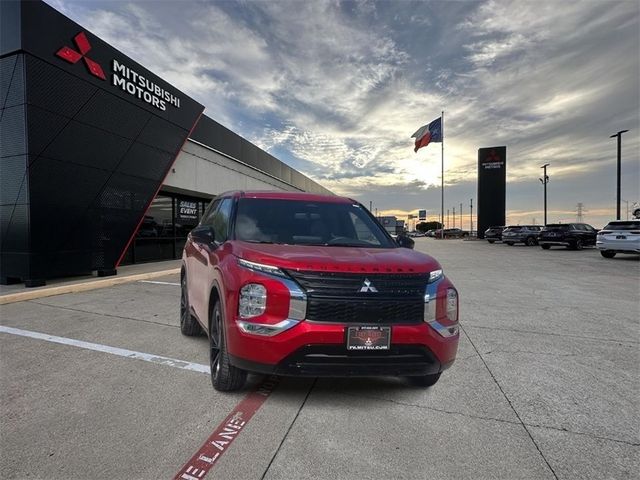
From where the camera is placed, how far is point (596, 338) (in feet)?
17.2

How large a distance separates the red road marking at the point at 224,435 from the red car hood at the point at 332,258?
3.85 feet

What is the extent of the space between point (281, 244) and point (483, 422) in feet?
7.02

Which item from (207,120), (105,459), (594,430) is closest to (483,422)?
(594,430)

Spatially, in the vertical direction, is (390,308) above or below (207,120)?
below

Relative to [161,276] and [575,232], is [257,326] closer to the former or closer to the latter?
[161,276]

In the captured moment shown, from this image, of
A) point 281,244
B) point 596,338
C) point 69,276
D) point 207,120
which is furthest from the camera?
point 207,120

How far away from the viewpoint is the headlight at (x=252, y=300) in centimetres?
285

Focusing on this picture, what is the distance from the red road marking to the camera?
7.62 ft

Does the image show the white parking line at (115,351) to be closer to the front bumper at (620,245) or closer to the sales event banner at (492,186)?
the front bumper at (620,245)

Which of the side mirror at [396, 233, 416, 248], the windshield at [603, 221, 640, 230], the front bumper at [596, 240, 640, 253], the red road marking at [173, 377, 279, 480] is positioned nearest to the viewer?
Result: the red road marking at [173, 377, 279, 480]

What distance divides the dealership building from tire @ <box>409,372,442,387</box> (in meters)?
8.41

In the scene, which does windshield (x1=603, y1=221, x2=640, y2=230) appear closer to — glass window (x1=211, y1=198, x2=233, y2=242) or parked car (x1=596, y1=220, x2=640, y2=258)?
parked car (x1=596, y1=220, x2=640, y2=258)

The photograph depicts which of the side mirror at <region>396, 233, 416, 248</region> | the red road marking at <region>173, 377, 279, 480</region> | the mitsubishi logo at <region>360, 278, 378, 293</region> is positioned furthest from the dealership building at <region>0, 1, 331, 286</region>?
the mitsubishi logo at <region>360, 278, 378, 293</region>

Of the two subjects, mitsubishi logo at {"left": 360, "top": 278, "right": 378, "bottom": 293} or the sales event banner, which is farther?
the sales event banner
